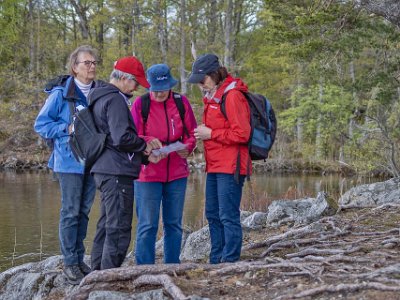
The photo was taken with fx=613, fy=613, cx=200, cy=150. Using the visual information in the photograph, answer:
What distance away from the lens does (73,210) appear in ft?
15.9

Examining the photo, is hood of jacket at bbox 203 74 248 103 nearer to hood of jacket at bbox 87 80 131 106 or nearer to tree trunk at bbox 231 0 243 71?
hood of jacket at bbox 87 80 131 106

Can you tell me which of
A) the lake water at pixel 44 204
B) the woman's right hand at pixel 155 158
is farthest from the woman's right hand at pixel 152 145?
the lake water at pixel 44 204

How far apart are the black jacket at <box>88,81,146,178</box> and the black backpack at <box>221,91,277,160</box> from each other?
858mm

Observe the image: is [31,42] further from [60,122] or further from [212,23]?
[60,122]

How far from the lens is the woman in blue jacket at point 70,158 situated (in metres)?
4.81

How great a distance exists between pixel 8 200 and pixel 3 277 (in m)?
9.91

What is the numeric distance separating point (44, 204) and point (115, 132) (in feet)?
35.1

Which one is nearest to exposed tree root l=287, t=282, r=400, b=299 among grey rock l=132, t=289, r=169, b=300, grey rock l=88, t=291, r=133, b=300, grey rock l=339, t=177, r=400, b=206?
grey rock l=132, t=289, r=169, b=300

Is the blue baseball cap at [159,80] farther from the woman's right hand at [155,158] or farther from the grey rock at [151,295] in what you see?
the grey rock at [151,295]

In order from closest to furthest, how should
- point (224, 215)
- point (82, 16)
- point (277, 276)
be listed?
point (277, 276) < point (224, 215) < point (82, 16)

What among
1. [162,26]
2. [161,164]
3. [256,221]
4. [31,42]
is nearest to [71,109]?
[161,164]

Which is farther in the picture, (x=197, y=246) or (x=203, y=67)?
(x=197, y=246)

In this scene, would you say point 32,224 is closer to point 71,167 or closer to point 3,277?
point 3,277

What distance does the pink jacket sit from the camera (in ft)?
15.8
